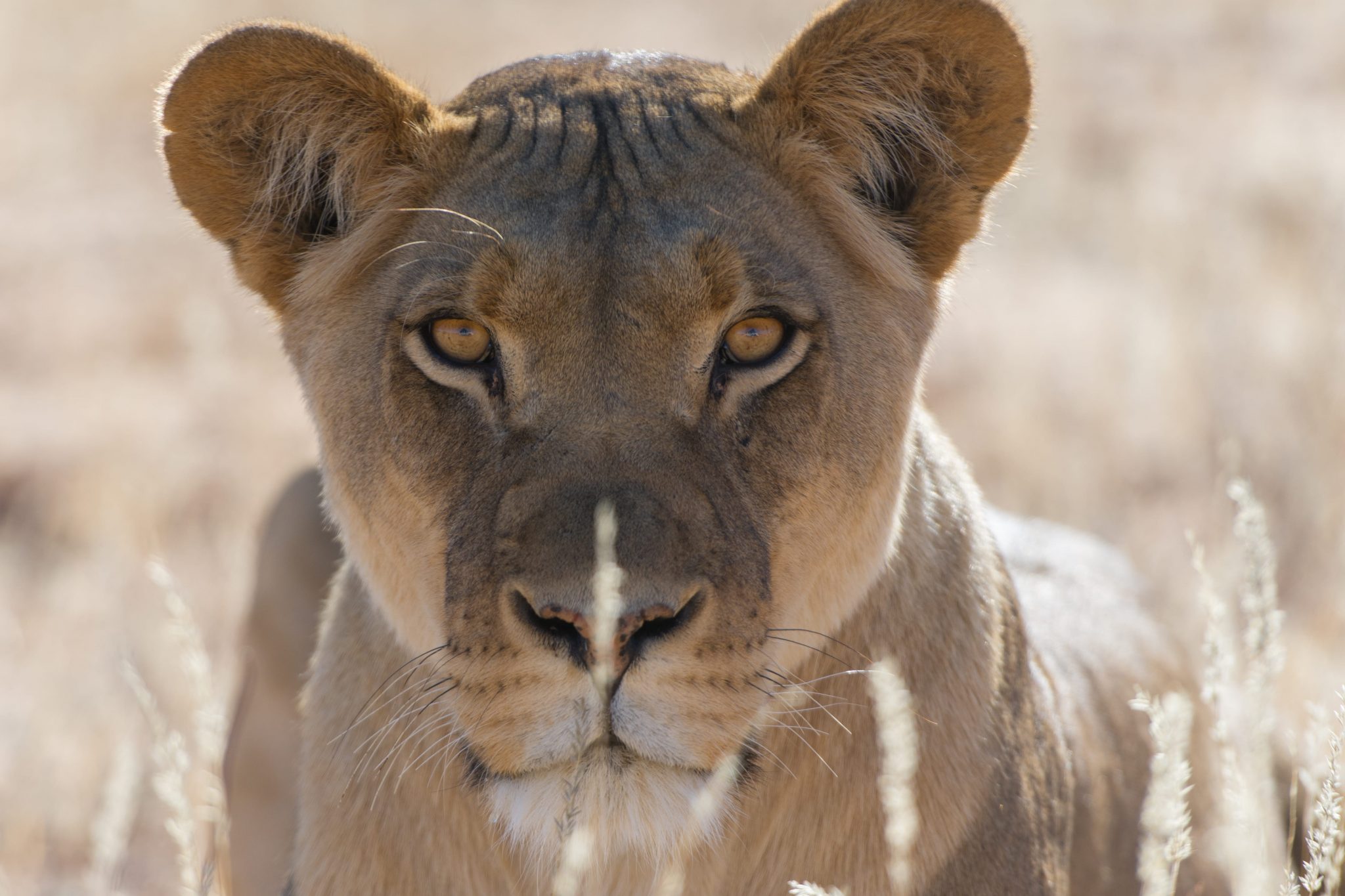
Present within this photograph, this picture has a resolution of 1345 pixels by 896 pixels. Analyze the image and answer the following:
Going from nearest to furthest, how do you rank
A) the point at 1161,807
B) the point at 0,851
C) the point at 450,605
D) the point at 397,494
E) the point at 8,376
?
1. the point at 1161,807
2. the point at 450,605
3. the point at 397,494
4. the point at 0,851
5. the point at 8,376

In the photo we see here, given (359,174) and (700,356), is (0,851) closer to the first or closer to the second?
(359,174)

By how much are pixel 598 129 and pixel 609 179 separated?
155mm

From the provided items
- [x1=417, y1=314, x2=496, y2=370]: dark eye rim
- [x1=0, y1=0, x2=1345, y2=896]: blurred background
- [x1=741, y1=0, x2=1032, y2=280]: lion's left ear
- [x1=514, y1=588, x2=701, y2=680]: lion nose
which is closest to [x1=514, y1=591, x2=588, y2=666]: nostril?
[x1=514, y1=588, x2=701, y2=680]: lion nose

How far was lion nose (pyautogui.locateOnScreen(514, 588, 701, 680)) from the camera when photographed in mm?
1870

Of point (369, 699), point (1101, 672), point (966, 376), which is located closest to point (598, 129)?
point (369, 699)

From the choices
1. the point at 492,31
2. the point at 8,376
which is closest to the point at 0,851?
the point at 8,376

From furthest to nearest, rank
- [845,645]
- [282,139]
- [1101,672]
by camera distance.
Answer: [1101,672] < [282,139] < [845,645]

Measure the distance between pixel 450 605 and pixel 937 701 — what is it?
2.83 ft

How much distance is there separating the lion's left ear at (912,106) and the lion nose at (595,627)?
946mm

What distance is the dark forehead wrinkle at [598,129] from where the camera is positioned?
233 centimetres

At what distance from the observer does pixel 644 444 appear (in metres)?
2.14

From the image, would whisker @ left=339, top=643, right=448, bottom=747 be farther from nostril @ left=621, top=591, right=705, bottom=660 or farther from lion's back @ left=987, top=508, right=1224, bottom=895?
lion's back @ left=987, top=508, right=1224, bottom=895

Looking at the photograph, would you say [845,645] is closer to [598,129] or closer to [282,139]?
[598,129]

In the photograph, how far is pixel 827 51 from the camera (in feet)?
7.88
